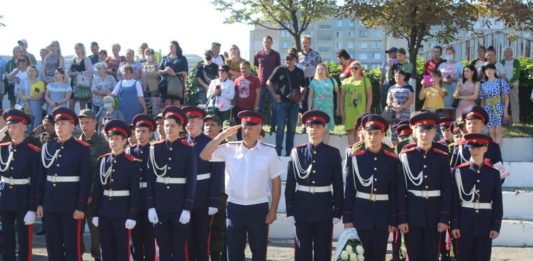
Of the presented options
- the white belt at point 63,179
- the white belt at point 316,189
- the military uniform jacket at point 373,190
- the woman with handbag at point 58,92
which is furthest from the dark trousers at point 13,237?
the woman with handbag at point 58,92

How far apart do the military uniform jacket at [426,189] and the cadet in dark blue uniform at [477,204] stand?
0.14 meters

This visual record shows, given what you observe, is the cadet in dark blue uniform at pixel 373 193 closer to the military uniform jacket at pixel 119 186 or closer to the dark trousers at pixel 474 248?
the dark trousers at pixel 474 248

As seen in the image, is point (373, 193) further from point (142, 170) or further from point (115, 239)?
point (115, 239)

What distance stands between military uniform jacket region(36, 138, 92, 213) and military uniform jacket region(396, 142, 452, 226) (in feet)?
11.1

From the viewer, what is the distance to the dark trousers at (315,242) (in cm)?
841

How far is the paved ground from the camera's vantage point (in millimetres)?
10406

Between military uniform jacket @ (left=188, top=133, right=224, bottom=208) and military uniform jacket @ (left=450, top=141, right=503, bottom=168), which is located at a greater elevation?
military uniform jacket @ (left=450, top=141, right=503, bottom=168)

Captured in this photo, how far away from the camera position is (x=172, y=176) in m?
8.62

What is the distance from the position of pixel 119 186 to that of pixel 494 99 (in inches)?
297

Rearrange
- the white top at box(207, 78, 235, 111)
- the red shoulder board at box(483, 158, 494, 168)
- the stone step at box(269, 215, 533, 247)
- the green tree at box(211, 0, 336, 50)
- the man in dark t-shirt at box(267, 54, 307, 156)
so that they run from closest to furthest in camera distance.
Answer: the red shoulder board at box(483, 158, 494, 168) → the stone step at box(269, 215, 533, 247) → the man in dark t-shirt at box(267, 54, 307, 156) → the white top at box(207, 78, 235, 111) → the green tree at box(211, 0, 336, 50)

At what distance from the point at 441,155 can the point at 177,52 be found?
8017mm

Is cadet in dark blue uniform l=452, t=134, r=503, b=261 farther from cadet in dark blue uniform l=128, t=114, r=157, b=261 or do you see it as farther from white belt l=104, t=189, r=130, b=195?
white belt l=104, t=189, r=130, b=195

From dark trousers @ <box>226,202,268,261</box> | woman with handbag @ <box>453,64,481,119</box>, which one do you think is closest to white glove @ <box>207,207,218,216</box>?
dark trousers @ <box>226,202,268,261</box>

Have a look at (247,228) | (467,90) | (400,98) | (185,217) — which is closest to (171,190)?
(185,217)
